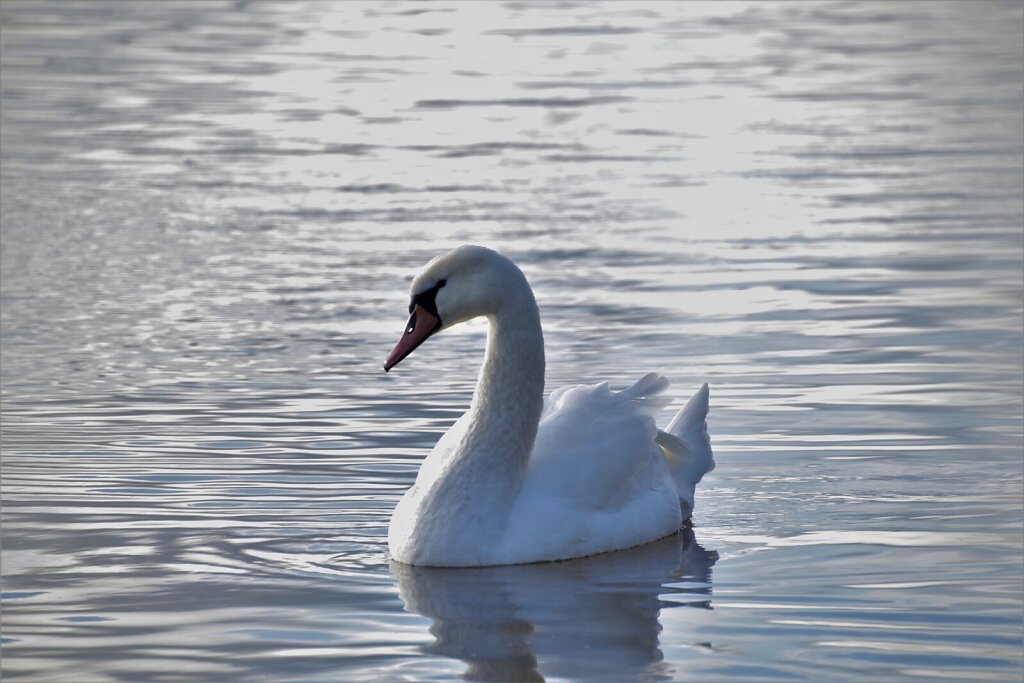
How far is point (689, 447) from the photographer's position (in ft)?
30.1

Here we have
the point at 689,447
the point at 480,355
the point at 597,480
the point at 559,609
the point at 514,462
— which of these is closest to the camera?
the point at 559,609

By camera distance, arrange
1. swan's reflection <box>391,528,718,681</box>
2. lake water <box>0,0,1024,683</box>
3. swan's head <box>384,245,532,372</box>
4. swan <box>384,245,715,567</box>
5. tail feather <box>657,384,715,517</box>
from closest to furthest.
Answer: swan's reflection <box>391,528,718,681</box>
lake water <box>0,0,1024,683</box>
swan <box>384,245,715,567</box>
swan's head <box>384,245,532,372</box>
tail feather <box>657,384,715,517</box>

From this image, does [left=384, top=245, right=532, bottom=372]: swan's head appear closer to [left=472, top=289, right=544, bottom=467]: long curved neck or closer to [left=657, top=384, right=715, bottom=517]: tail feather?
[left=472, top=289, right=544, bottom=467]: long curved neck

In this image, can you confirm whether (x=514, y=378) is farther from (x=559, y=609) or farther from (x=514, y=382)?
(x=559, y=609)

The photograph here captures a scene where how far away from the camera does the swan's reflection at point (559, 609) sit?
668 centimetres

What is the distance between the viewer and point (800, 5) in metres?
42.0

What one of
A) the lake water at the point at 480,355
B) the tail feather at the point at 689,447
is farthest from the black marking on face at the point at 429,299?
the tail feather at the point at 689,447

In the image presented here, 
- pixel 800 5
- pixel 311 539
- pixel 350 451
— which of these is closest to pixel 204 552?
pixel 311 539

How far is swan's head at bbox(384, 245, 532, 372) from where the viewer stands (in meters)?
8.12

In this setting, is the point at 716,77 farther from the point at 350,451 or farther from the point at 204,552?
the point at 204,552

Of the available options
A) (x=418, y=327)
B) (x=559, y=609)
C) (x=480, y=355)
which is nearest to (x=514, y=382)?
(x=418, y=327)

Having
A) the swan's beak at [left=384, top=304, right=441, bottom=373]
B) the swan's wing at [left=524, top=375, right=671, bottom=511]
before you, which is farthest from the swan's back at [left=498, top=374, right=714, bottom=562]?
the swan's beak at [left=384, top=304, right=441, bottom=373]

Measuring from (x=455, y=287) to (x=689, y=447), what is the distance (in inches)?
63.7

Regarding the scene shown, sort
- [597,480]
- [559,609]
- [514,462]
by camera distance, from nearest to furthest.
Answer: [559,609] < [514,462] < [597,480]
